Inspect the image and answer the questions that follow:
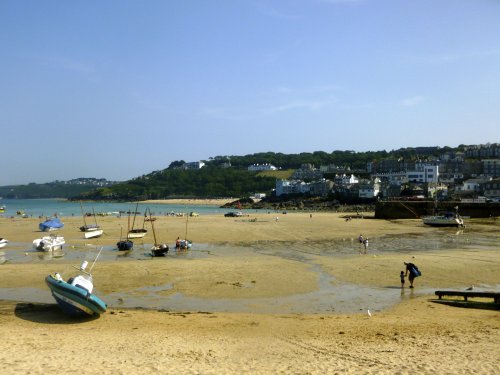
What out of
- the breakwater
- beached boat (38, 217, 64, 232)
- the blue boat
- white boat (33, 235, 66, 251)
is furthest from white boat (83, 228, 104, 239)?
the breakwater

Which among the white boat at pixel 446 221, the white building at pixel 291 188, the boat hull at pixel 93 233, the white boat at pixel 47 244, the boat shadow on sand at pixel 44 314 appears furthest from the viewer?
the white building at pixel 291 188

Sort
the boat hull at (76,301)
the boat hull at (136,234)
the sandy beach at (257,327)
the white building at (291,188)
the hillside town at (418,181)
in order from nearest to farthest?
the sandy beach at (257,327)
the boat hull at (76,301)
the boat hull at (136,234)
the hillside town at (418,181)
the white building at (291,188)

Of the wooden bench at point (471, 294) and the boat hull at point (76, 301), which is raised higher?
the boat hull at point (76, 301)

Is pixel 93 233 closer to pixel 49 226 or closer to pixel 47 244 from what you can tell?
pixel 47 244

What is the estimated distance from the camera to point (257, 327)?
46.9 feet

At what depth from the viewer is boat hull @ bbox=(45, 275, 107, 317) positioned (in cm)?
1494

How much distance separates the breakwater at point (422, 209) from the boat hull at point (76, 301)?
192 ft

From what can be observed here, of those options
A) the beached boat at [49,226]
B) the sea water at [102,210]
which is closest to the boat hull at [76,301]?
the beached boat at [49,226]

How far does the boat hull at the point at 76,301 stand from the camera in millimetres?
14938

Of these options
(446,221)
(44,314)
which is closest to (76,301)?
(44,314)

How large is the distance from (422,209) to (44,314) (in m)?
61.8

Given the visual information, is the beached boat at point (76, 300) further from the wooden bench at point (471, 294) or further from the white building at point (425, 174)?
the white building at point (425, 174)

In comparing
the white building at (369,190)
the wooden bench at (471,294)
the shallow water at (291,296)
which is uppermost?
the white building at (369,190)

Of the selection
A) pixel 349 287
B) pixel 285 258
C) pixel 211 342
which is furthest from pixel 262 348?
pixel 285 258
